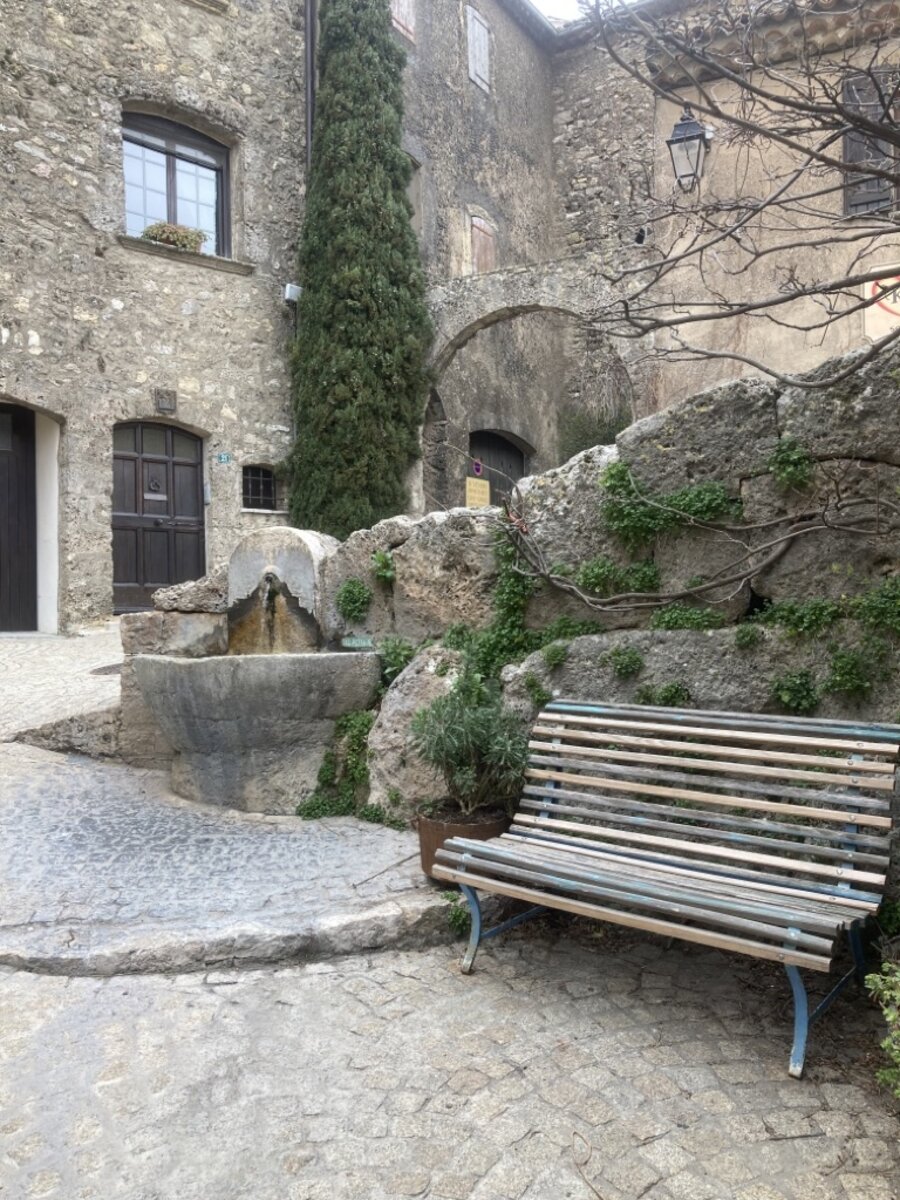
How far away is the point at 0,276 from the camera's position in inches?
362

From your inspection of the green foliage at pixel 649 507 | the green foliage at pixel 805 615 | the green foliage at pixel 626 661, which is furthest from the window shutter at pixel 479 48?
the green foliage at pixel 805 615

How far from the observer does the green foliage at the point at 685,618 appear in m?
3.92

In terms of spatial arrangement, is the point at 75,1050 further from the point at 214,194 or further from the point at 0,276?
the point at 214,194

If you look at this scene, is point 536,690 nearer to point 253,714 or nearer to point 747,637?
point 747,637

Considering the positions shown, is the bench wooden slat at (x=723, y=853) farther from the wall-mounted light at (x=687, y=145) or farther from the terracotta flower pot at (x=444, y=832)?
the wall-mounted light at (x=687, y=145)

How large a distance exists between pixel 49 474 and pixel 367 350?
3.85 meters

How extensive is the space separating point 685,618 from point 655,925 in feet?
5.26

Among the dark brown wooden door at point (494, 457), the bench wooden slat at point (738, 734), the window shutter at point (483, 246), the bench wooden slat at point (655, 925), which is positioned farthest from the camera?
the window shutter at point (483, 246)

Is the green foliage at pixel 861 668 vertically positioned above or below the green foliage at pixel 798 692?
above

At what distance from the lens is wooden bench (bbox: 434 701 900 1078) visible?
260 cm

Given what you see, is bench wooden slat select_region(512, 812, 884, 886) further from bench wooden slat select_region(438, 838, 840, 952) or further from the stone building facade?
the stone building facade

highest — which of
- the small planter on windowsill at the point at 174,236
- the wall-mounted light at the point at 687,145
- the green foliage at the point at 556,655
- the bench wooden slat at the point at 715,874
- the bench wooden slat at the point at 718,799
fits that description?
the small planter on windowsill at the point at 174,236

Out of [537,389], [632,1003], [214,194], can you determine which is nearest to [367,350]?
[214,194]

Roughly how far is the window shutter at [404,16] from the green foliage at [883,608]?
12538 millimetres
